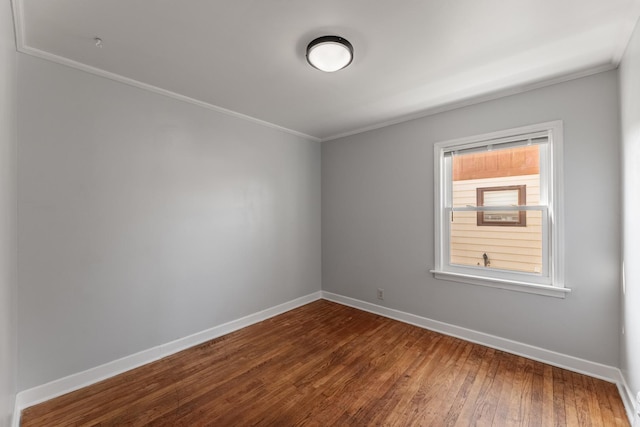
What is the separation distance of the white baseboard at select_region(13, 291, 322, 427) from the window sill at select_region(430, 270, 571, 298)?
2288mm

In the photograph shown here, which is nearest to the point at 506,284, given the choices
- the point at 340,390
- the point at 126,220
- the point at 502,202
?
the point at 502,202

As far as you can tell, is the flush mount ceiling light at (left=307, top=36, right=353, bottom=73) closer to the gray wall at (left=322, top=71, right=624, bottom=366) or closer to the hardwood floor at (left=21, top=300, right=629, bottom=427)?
the gray wall at (left=322, top=71, right=624, bottom=366)

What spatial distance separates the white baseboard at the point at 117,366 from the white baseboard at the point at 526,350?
1787 mm

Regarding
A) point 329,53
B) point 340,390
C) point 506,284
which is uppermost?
point 329,53

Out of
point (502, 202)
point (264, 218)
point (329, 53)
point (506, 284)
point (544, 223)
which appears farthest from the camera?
point (264, 218)

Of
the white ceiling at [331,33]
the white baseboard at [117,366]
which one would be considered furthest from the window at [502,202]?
the white baseboard at [117,366]

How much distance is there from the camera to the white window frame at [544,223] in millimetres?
2469

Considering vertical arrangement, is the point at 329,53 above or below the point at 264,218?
above

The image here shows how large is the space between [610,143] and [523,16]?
1409mm

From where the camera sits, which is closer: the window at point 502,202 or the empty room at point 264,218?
the empty room at point 264,218

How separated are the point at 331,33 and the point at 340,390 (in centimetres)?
263

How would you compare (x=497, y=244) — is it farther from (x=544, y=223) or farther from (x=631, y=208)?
(x=631, y=208)

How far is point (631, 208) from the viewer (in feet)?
6.21

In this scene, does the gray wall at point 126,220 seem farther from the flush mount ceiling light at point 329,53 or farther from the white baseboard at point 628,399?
the white baseboard at point 628,399
